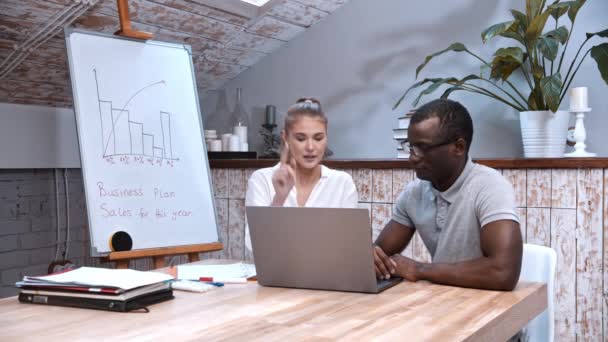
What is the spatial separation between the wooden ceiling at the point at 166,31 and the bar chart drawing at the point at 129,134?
0.50m

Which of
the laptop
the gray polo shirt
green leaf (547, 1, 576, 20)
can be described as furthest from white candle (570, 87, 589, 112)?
the laptop

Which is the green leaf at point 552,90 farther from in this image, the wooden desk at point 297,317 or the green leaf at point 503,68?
the wooden desk at point 297,317

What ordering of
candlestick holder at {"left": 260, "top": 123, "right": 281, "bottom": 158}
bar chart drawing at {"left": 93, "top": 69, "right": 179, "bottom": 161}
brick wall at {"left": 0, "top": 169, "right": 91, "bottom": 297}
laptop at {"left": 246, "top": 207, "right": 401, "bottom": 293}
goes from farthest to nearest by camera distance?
candlestick holder at {"left": 260, "top": 123, "right": 281, "bottom": 158} < brick wall at {"left": 0, "top": 169, "right": 91, "bottom": 297} < bar chart drawing at {"left": 93, "top": 69, "right": 179, "bottom": 161} < laptop at {"left": 246, "top": 207, "right": 401, "bottom": 293}

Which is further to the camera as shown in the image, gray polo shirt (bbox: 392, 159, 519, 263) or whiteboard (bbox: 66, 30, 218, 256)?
whiteboard (bbox: 66, 30, 218, 256)

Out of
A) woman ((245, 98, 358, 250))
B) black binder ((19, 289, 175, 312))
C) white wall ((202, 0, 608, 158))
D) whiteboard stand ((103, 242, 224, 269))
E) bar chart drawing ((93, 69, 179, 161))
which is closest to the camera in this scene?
black binder ((19, 289, 175, 312))

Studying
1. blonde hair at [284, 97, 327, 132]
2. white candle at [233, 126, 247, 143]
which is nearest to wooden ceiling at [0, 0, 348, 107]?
white candle at [233, 126, 247, 143]

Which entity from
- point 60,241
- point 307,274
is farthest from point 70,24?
point 307,274

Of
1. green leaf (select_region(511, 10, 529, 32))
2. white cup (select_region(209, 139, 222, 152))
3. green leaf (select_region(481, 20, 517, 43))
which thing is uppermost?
green leaf (select_region(511, 10, 529, 32))

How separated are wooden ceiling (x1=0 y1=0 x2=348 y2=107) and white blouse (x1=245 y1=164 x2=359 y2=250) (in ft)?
3.90

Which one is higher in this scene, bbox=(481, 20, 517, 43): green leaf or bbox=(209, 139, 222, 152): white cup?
bbox=(481, 20, 517, 43): green leaf

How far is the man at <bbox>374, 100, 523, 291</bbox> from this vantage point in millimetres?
1547

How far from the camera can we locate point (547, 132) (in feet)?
9.12

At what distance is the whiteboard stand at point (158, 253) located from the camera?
246 centimetres

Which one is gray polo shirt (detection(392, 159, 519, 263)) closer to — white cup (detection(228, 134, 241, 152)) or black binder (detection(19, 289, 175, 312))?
black binder (detection(19, 289, 175, 312))
